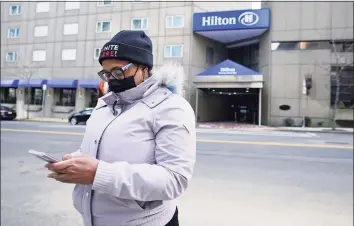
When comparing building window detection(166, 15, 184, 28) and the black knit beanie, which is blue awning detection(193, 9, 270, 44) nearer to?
building window detection(166, 15, 184, 28)

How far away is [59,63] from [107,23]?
1.25 meters

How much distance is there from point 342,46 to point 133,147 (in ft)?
59.0

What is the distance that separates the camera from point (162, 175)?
0.84 meters

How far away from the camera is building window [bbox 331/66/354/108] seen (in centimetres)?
1598

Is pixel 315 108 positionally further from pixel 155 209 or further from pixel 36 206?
pixel 155 209

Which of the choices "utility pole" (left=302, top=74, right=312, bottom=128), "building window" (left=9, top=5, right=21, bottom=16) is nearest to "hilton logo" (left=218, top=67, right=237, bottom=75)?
"utility pole" (left=302, top=74, right=312, bottom=128)

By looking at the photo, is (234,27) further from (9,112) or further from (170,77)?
(170,77)

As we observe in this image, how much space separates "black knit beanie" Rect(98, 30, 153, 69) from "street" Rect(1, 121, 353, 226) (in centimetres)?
64

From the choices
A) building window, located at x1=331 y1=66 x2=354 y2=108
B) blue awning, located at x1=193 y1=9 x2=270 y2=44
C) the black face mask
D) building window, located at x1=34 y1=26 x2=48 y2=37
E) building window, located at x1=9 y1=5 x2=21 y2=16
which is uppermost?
blue awning, located at x1=193 y1=9 x2=270 y2=44

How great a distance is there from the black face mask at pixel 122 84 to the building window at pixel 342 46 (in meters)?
17.4

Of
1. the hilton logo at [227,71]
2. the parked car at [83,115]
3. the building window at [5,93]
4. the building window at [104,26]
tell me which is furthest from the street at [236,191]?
the hilton logo at [227,71]

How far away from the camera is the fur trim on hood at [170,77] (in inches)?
40.0

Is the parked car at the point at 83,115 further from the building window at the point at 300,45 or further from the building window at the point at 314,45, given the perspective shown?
the building window at the point at 314,45

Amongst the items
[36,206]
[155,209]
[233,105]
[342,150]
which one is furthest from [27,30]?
[233,105]
